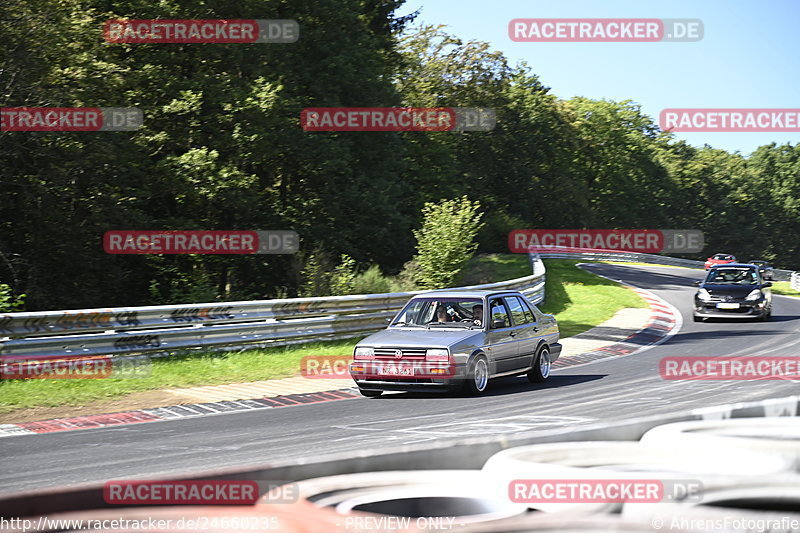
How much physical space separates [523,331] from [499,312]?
1.82ft

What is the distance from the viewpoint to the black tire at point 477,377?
1279 cm

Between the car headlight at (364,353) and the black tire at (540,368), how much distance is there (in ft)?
10.1

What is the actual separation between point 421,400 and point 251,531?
31.3ft

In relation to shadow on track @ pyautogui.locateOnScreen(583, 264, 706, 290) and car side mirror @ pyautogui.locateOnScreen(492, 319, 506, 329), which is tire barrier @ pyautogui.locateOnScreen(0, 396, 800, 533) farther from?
shadow on track @ pyautogui.locateOnScreen(583, 264, 706, 290)

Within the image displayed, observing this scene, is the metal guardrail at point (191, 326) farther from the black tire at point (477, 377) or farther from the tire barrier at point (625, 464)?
the tire barrier at point (625, 464)

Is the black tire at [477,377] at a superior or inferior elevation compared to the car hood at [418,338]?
inferior

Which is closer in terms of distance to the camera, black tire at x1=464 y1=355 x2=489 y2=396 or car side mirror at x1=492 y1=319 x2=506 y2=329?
black tire at x1=464 y1=355 x2=489 y2=396

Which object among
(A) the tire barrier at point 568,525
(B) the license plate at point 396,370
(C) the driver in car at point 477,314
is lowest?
(B) the license plate at point 396,370

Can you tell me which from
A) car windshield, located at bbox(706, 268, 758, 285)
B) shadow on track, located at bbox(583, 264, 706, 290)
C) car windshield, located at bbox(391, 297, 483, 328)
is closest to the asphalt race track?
car windshield, located at bbox(391, 297, 483, 328)

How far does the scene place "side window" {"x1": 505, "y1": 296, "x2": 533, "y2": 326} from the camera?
1439cm

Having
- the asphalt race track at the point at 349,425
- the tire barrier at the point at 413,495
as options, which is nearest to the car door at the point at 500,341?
the asphalt race track at the point at 349,425

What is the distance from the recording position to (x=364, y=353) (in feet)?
A: 42.1

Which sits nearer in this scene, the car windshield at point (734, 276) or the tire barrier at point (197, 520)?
the tire barrier at point (197, 520)

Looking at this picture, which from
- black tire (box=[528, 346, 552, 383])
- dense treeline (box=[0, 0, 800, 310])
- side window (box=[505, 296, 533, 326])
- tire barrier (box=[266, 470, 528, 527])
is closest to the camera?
tire barrier (box=[266, 470, 528, 527])
